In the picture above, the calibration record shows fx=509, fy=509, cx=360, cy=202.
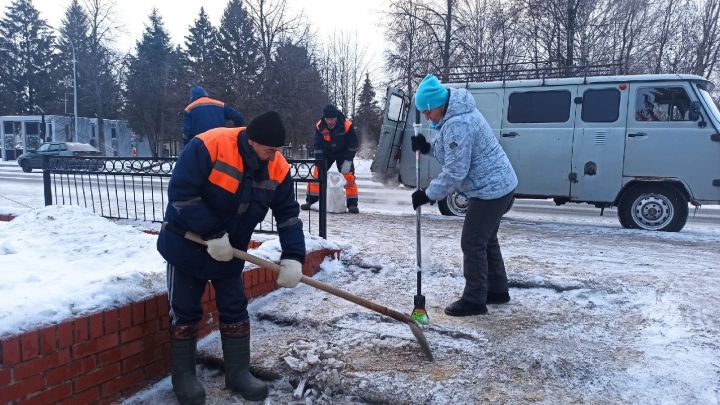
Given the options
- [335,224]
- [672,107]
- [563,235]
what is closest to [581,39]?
[672,107]

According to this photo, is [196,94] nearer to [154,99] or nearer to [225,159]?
[225,159]

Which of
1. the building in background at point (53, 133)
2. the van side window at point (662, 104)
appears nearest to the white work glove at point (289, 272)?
the van side window at point (662, 104)

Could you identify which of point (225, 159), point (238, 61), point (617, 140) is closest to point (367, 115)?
point (238, 61)

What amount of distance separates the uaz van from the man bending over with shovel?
6.00m

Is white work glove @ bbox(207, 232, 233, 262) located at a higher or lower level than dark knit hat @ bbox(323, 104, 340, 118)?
lower

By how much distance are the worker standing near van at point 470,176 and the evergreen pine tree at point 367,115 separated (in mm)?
37681

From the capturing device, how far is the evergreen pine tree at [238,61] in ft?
93.0

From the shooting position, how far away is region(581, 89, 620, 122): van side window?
7473mm

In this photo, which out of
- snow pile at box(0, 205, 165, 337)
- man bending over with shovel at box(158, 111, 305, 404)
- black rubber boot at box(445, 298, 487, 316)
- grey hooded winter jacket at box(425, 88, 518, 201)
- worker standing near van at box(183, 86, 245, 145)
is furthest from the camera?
worker standing near van at box(183, 86, 245, 145)

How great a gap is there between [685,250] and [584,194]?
6.79ft

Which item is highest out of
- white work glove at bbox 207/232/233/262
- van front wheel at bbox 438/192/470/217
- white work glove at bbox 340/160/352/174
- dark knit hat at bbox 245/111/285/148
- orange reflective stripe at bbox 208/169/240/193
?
dark knit hat at bbox 245/111/285/148

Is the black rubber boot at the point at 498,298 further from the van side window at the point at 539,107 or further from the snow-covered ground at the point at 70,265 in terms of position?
the van side window at the point at 539,107

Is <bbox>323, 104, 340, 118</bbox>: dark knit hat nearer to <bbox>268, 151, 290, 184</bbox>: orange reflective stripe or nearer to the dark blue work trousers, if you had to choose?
<bbox>268, 151, 290, 184</bbox>: orange reflective stripe

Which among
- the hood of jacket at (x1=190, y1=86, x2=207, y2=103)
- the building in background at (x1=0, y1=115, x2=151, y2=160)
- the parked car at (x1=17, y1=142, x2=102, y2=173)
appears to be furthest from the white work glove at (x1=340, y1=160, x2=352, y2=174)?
the building in background at (x1=0, y1=115, x2=151, y2=160)
